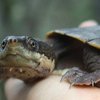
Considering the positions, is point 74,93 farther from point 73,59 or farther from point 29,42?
point 73,59

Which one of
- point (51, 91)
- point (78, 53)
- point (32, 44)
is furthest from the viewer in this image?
point (78, 53)

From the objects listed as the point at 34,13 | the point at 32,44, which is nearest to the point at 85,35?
the point at 32,44

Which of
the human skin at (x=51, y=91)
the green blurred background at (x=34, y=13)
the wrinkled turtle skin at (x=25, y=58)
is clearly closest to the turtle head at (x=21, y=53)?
the wrinkled turtle skin at (x=25, y=58)

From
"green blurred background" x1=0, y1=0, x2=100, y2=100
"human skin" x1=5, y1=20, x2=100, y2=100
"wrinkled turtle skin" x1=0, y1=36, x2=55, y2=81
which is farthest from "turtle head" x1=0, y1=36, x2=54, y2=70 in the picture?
"green blurred background" x1=0, y1=0, x2=100, y2=100

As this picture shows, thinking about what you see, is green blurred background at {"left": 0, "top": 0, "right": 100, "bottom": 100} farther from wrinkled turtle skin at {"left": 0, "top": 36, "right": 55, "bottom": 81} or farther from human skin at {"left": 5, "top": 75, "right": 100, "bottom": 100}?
wrinkled turtle skin at {"left": 0, "top": 36, "right": 55, "bottom": 81}

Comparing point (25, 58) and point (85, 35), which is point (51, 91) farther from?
point (85, 35)

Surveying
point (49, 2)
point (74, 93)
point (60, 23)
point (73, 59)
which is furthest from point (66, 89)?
point (60, 23)
